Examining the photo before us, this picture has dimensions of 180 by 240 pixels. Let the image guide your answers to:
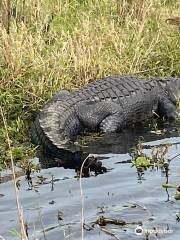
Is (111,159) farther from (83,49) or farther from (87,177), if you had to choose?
(83,49)

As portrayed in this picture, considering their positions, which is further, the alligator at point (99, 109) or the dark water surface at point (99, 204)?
the alligator at point (99, 109)

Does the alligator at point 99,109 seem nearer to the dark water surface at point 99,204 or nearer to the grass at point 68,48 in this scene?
the grass at point 68,48

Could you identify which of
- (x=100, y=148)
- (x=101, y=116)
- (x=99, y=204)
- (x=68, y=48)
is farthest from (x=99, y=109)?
(x=99, y=204)

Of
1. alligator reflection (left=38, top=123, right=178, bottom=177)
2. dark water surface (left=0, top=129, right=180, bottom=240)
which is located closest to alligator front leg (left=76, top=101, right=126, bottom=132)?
alligator reflection (left=38, top=123, right=178, bottom=177)

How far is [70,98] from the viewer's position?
6.52 metres

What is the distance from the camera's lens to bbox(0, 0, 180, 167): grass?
21.5ft

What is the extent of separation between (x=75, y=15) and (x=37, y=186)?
4.68 metres

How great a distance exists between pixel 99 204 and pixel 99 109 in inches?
87.1

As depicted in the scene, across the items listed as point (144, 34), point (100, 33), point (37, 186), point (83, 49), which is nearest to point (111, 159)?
point (37, 186)

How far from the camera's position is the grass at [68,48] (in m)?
6.56

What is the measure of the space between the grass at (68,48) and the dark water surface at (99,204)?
73 centimetres

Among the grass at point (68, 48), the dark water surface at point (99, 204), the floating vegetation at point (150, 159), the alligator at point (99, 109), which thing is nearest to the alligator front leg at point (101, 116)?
the alligator at point (99, 109)

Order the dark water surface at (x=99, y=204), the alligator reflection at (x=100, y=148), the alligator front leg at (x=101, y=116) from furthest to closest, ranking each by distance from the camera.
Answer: the alligator front leg at (x=101, y=116) < the alligator reflection at (x=100, y=148) < the dark water surface at (x=99, y=204)

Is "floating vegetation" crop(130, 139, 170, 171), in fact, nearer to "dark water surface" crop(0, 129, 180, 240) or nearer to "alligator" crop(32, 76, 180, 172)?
"dark water surface" crop(0, 129, 180, 240)
